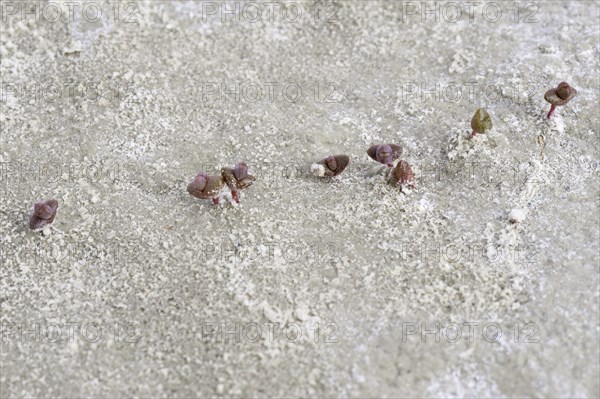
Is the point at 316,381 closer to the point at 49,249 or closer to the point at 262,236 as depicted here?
the point at 262,236

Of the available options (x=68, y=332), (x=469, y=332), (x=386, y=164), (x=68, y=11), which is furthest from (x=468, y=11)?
(x=68, y=332)

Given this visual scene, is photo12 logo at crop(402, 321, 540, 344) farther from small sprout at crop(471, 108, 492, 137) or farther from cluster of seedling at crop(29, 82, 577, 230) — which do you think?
small sprout at crop(471, 108, 492, 137)

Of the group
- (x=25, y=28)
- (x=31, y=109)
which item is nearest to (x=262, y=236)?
(x=31, y=109)

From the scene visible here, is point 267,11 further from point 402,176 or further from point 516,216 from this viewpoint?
point 516,216

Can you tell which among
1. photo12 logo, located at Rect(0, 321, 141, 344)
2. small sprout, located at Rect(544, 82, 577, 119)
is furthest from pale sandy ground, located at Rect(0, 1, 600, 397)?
small sprout, located at Rect(544, 82, 577, 119)

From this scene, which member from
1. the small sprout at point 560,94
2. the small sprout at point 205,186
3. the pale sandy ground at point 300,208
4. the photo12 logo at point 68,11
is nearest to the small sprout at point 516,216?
the pale sandy ground at point 300,208

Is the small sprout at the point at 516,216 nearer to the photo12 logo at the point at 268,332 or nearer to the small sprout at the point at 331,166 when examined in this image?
the small sprout at the point at 331,166
